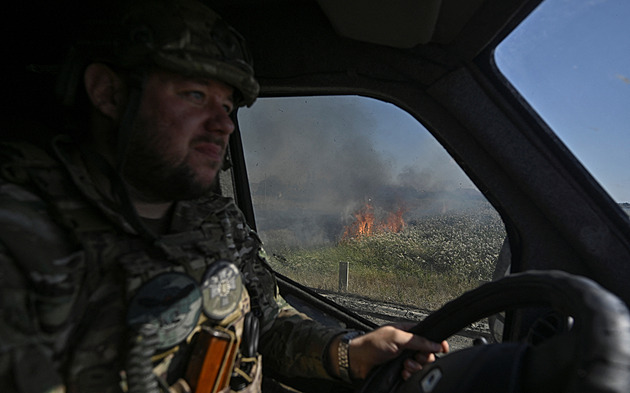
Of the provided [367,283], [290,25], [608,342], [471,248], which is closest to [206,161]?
[290,25]

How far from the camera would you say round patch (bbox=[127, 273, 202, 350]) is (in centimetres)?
104

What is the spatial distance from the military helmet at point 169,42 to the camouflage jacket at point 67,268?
31 cm

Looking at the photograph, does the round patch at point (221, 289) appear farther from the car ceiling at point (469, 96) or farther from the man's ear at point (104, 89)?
the car ceiling at point (469, 96)

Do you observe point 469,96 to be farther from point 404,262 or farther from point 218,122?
point 404,262

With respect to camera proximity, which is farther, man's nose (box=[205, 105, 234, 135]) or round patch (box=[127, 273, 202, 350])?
man's nose (box=[205, 105, 234, 135])

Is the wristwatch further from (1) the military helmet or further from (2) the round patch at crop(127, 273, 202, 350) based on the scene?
(1) the military helmet

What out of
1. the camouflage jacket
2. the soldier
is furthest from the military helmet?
the camouflage jacket

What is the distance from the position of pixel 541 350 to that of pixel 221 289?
0.86m

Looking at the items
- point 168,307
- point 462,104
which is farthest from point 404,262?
point 168,307

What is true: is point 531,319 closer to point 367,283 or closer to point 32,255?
point 32,255

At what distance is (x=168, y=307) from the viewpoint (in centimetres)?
109

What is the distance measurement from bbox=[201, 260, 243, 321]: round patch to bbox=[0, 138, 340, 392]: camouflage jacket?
0.08 feet

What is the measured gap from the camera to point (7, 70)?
149 centimetres

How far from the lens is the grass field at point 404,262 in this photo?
A: 2287 mm
